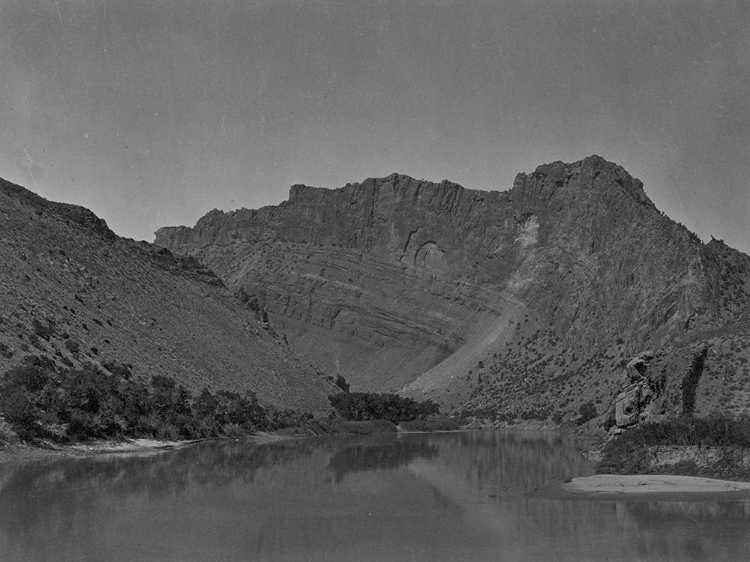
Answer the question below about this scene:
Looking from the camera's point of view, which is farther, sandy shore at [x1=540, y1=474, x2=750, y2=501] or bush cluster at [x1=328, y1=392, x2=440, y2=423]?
bush cluster at [x1=328, y1=392, x2=440, y2=423]

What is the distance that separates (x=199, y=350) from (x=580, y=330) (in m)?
60.4

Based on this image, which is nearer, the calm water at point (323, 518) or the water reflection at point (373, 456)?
the calm water at point (323, 518)

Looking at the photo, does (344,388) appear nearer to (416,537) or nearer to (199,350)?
(199,350)

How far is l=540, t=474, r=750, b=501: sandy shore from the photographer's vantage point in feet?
80.0

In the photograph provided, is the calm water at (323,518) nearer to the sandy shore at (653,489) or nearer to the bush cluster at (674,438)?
the sandy shore at (653,489)

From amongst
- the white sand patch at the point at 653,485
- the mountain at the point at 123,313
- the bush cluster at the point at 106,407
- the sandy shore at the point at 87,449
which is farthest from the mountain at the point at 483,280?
the white sand patch at the point at 653,485

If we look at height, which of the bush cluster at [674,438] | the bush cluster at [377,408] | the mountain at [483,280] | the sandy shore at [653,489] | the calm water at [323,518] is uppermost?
the mountain at [483,280]

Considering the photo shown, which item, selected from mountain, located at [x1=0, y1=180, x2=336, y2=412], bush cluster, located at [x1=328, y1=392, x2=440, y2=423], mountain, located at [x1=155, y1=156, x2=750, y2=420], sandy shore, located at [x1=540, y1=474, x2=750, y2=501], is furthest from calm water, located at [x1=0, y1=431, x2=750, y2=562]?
mountain, located at [x1=155, y1=156, x2=750, y2=420]

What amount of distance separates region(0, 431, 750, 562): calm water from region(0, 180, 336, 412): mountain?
1939 cm

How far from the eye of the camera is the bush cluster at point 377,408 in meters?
86.2

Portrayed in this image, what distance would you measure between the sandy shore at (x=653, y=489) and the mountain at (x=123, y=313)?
29.6m

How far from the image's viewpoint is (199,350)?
7325cm

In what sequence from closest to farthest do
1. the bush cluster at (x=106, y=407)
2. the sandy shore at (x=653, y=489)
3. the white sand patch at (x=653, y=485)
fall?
the sandy shore at (x=653, y=489) → the white sand patch at (x=653, y=485) → the bush cluster at (x=106, y=407)

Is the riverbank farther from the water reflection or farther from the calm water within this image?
the water reflection
